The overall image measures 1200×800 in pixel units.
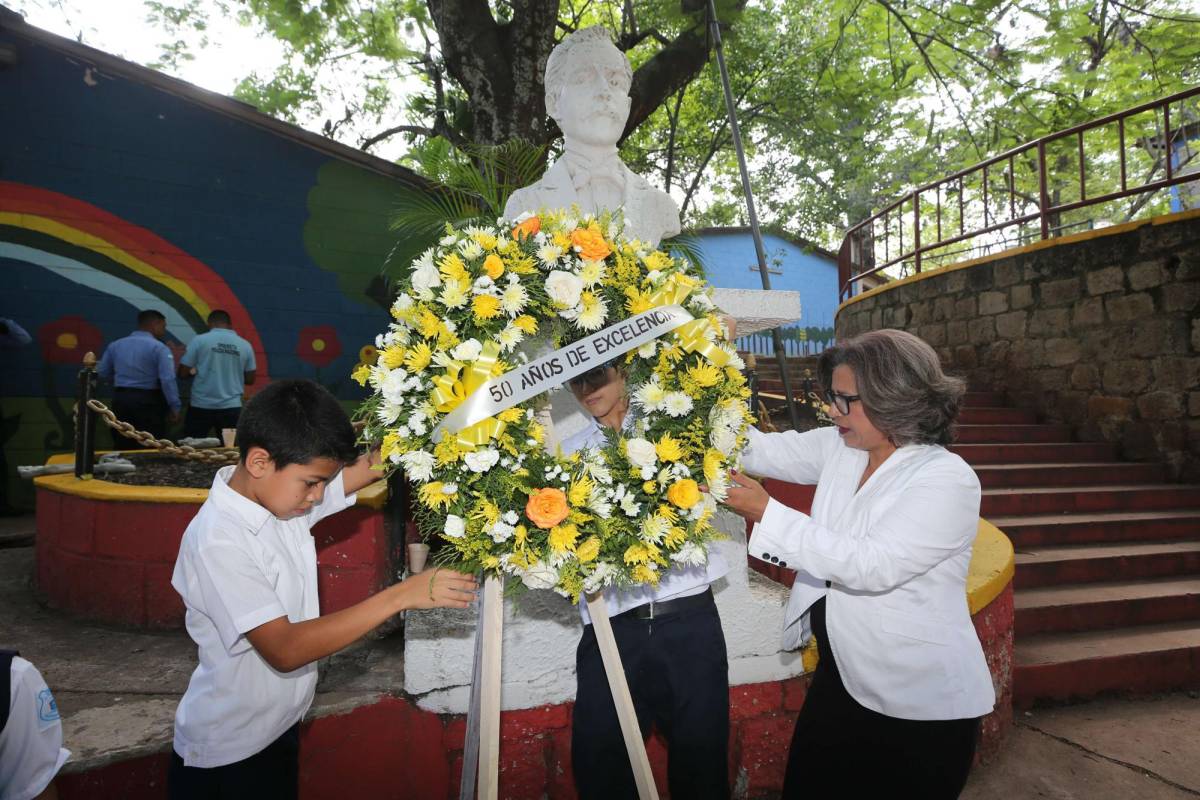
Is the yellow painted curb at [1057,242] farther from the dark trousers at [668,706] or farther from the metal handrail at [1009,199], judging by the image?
the dark trousers at [668,706]

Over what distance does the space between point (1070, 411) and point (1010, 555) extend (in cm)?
482

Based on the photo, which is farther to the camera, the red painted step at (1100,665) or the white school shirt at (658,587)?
the red painted step at (1100,665)

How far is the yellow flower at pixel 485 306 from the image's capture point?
1646 millimetres

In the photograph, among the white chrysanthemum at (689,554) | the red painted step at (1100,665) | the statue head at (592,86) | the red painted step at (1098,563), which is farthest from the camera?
the red painted step at (1098,563)

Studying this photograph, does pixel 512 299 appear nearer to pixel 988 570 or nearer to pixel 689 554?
pixel 689 554

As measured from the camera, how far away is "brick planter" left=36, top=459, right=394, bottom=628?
10.3 feet

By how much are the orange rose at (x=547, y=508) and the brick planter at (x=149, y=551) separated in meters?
1.81

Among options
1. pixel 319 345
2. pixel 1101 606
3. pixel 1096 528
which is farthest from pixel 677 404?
pixel 319 345

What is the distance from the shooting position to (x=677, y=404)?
176cm

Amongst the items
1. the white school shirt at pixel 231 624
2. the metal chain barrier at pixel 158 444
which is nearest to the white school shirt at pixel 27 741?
the white school shirt at pixel 231 624

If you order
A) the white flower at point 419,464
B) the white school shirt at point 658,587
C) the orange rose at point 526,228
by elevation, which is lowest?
the white school shirt at point 658,587

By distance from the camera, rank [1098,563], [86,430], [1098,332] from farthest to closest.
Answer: [1098,332] → [1098,563] → [86,430]

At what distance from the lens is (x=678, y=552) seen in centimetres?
172

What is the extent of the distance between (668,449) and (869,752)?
0.99m
